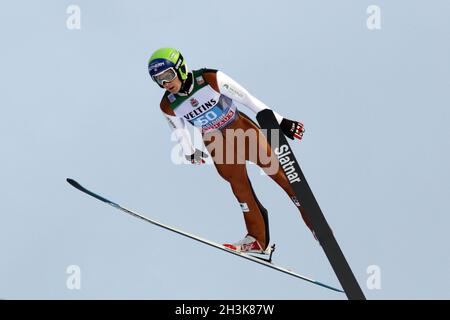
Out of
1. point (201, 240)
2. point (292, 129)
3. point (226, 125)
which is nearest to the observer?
point (292, 129)

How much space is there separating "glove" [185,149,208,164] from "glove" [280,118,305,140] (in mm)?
1474

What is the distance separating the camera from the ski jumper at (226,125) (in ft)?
46.9

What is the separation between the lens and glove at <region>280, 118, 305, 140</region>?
1407cm

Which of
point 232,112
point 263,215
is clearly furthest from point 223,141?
point 263,215

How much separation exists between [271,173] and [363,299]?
8.01 ft

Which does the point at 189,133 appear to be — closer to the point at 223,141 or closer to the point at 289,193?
the point at 223,141

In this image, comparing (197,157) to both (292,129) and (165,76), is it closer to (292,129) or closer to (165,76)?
(165,76)

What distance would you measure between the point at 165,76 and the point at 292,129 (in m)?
2.07

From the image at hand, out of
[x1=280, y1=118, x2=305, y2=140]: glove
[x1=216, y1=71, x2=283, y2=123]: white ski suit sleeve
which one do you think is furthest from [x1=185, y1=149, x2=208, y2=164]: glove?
[x1=280, y1=118, x2=305, y2=140]: glove

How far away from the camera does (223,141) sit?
582 inches

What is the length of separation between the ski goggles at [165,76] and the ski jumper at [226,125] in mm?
328

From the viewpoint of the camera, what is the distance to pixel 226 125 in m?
14.7

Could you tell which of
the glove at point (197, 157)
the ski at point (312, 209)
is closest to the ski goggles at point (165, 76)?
the glove at point (197, 157)

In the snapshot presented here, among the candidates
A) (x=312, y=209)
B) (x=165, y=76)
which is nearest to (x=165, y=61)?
(x=165, y=76)
